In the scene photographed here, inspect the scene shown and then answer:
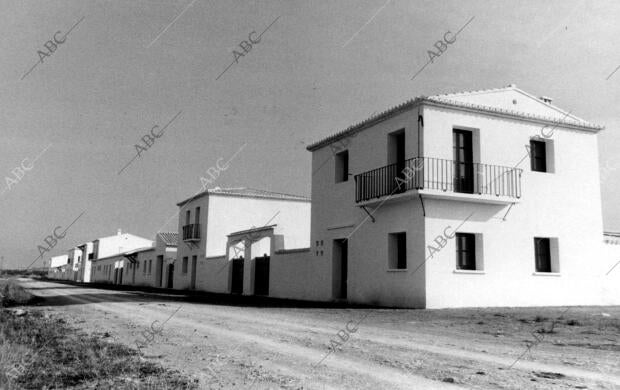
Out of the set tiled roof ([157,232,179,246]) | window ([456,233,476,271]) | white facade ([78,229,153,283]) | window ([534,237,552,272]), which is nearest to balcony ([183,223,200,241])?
tiled roof ([157,232,179,246])

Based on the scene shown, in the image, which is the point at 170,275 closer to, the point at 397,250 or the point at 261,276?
the point at 261,276

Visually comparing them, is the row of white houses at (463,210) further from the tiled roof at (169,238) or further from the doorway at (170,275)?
the tiled roof at (169,238)

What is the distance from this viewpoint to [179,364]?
683 centimetres

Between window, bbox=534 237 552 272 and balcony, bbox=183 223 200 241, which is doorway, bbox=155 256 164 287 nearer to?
balcony, bbox=183 223 200 241

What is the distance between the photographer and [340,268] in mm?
22797

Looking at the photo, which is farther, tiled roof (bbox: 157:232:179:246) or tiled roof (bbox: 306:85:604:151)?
tiled roof (bbox: 157:232:179:246)

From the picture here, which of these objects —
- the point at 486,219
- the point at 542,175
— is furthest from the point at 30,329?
the point at 542,175

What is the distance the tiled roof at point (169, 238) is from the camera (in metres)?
48.7

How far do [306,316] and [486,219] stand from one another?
7416mm

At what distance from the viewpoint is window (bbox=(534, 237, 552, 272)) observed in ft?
64.5

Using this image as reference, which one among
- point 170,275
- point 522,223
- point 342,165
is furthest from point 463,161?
point 170,275

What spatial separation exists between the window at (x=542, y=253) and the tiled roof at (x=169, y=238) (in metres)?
34.3

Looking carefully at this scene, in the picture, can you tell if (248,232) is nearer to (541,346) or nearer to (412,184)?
(412,184)

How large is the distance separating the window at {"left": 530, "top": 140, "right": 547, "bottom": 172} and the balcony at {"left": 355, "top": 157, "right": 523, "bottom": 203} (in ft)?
4.47
